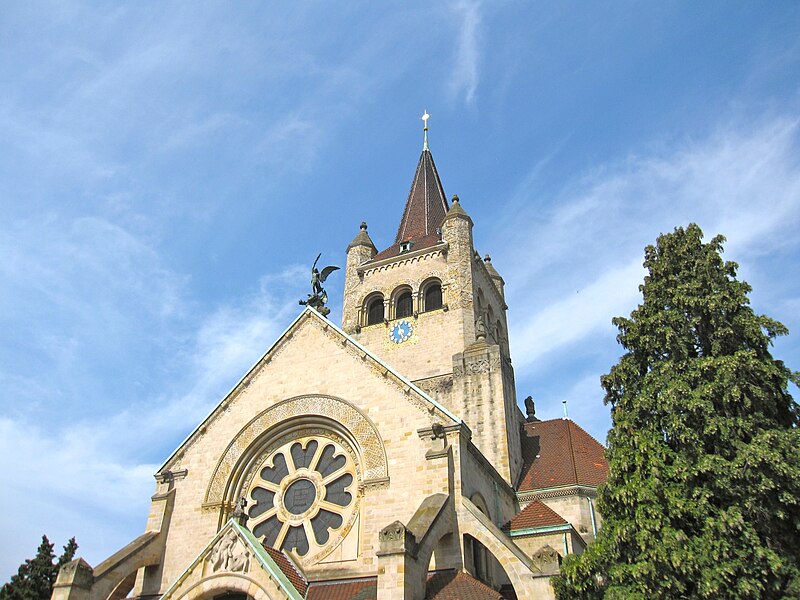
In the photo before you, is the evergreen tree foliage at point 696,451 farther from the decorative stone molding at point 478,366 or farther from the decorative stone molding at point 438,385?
the decorative stone molding at point 438,385

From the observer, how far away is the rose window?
57.6ft

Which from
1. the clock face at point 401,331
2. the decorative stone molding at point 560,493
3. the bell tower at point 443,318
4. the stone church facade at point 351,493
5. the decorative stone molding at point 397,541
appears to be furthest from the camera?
the clock face at point 401,331

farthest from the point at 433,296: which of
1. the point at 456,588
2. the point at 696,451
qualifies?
the point at 696,451

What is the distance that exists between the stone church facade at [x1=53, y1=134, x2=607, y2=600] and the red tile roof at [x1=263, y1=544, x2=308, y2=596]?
0.06m

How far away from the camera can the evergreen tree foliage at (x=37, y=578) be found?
25.7m

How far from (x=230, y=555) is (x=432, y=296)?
19.2 meters

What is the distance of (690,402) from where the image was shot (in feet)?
43.3

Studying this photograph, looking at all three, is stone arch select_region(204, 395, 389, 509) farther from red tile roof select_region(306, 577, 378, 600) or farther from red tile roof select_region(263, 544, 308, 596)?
red tile roof select_region(263, 544, 308, 596)

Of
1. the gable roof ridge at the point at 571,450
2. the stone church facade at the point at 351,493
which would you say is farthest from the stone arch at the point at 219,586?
the gable roof ridge at the point at 571,450

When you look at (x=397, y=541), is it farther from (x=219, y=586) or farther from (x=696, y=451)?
(x=696, y=451)

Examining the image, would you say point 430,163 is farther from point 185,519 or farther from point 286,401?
point 185,519

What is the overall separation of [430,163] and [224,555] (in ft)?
108

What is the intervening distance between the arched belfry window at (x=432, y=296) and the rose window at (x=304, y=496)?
13842 mm

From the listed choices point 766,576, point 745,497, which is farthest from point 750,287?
point 766,576
